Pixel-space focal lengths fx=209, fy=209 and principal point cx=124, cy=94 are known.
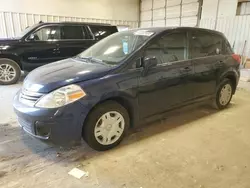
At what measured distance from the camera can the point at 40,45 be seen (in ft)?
18.6

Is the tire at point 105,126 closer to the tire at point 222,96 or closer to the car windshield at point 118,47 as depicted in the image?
the car windshield at point 118,47

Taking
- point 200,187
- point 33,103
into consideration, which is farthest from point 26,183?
point 200,187

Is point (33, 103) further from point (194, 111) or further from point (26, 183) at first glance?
point (194, 111)

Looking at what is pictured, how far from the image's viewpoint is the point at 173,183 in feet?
6.45

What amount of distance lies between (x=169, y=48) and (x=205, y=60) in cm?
77

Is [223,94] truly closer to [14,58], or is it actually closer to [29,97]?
[29,97]

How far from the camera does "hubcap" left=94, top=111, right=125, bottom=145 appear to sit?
7.76 feet

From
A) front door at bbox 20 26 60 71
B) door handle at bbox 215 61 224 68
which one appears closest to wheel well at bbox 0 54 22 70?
front door at bbox 20 26 60 71

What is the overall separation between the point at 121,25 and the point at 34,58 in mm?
7748

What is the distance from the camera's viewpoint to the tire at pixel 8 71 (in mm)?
5477

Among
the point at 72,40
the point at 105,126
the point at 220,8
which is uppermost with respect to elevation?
the point at 220,8

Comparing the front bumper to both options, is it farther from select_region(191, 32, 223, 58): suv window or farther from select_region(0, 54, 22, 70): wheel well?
select_region(0, 54, 22, 70): wheel well

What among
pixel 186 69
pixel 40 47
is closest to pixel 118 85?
pixel 186 69

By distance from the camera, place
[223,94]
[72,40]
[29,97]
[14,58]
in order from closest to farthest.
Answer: [29,97] → [223,94] → [14,58] → [72,40]
